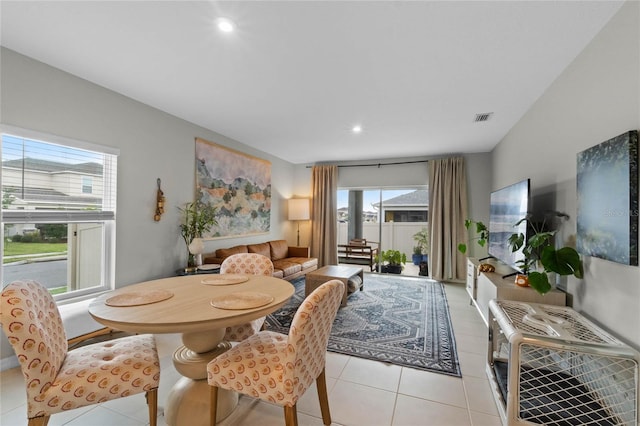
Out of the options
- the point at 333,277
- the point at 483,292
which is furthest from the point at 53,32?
the point at 483,292

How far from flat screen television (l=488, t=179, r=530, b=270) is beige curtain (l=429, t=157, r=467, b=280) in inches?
58.0

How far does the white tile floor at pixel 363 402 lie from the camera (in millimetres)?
1626

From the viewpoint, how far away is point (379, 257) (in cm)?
A: 582

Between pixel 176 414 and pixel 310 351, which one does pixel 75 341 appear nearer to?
pixel 176 414

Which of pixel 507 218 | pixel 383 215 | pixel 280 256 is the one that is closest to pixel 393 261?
pixel 383 215

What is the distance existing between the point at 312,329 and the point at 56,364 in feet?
4.08

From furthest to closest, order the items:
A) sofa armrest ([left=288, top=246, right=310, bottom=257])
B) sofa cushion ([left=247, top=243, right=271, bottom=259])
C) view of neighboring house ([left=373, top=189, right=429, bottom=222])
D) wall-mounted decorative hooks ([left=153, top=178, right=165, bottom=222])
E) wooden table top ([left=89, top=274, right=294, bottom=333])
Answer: view of neighboring house ([left=373, top=189, right=429, bottom=222])
sofa armrest ([left=288, top=246, right=310, bottom=257])
sofa cushion ([left=247, top=243, right=271, bottom=259])
wall-mounted decorative hooks ([left=153, top=178, right=165, bottom=222])
wooden table top ([left=89, top=274, right=294, bottom=333])

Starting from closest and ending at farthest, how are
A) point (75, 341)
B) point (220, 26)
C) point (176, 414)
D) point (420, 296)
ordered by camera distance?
point (176, 414), point (220, 26), point (75, 341), point (420, 296)

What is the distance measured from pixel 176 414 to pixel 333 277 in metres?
2.23

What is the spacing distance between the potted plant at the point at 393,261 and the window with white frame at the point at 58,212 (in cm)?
464

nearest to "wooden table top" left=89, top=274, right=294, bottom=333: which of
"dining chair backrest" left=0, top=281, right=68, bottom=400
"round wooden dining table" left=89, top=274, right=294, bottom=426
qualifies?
"round wooden dining table" left=89, top=274, right=294, bottom=426

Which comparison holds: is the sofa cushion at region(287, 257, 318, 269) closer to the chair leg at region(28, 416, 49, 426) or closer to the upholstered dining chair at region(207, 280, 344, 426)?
the upholstered dining chair at region(207, 280, 344, 426)

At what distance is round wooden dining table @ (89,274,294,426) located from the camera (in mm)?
1276

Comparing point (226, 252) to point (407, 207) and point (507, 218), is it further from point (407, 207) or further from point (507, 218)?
point (407, 207)
